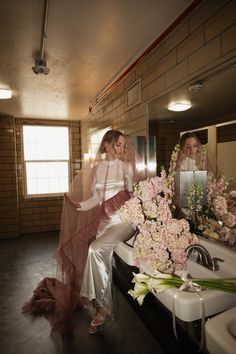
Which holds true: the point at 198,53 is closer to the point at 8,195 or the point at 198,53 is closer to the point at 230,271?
the point at 230,271

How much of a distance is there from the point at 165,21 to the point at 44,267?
3035 millimetres

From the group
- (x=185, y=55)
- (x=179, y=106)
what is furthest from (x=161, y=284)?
(x=185, y=55)

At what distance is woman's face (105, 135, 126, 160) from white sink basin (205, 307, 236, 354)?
1.30m

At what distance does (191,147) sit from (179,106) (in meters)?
0.32

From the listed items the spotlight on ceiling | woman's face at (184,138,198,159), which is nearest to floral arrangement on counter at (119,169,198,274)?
woman's face at (184,138,198,159)

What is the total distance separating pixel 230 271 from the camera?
123 centimetres

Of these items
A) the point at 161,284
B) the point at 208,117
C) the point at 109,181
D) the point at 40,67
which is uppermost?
the point at 40,67

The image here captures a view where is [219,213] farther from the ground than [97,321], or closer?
farther from the ground

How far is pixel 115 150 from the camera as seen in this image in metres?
1.88

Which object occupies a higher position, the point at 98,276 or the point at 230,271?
the point at 230,271

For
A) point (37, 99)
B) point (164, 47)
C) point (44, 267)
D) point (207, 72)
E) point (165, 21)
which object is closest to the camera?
point (207, 72)

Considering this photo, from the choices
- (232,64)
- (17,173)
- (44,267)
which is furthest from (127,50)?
(17,173)

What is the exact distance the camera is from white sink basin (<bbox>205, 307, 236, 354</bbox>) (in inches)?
27.1

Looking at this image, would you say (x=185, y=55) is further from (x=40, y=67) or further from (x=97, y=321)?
(x=97, y=321)
